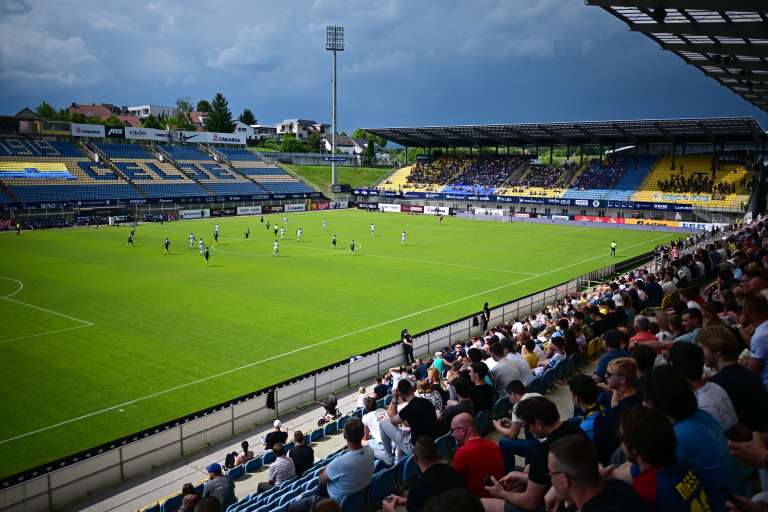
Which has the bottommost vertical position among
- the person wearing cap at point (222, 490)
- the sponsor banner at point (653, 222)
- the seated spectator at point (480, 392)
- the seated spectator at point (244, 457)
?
the seated spectator at point (244, 457)

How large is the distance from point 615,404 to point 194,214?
78.5 meters

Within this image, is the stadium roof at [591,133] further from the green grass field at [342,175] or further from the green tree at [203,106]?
the green tree at [203,106]

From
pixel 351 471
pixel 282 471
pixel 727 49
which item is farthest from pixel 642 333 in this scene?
pixel 727 49

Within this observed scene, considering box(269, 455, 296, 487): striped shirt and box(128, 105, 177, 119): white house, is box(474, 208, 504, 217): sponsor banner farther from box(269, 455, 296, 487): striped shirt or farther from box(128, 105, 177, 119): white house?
box(128, 105, 177, 119): white house

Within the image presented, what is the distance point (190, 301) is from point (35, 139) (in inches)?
2636

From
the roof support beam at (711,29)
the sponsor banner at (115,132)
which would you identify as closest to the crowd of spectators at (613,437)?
the roof support beam at (711,29)

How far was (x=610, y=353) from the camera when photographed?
8273 mm

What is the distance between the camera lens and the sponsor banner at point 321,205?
95.1 meters

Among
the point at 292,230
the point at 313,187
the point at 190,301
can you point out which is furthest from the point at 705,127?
the point at 190,301

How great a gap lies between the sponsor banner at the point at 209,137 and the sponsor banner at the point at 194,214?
921 inches

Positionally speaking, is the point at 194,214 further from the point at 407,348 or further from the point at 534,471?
the point at 534,471

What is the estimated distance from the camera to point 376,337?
78.8 feet

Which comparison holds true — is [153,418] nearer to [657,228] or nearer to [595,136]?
[657,228]

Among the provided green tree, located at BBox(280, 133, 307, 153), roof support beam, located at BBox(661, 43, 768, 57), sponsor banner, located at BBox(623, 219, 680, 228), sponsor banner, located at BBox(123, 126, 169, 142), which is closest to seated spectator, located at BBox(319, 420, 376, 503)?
roof support beam, located at BBox(661, 43, 768, 57)
